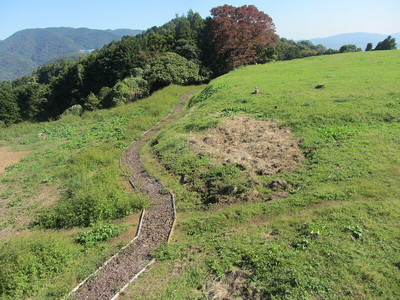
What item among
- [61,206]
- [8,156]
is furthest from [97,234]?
[8,156]

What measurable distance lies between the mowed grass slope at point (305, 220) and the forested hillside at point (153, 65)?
20529 mm

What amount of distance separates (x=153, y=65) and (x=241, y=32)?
13.2 metres

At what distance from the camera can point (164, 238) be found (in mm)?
9055

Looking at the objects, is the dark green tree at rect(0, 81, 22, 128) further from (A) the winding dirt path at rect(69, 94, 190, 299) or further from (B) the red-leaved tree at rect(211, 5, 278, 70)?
(A) the winding dirt path at rect(69, 94, 190, 299)

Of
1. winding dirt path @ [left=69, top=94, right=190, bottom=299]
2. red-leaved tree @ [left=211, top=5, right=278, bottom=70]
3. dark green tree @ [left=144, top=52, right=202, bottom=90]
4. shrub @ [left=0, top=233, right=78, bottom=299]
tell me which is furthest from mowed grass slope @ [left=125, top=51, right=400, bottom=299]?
red-leaved tree @ [left=211, top=5, right=278, bottom=70]

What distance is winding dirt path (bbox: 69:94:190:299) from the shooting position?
716 centimetres

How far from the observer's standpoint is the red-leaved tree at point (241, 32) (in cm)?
3984

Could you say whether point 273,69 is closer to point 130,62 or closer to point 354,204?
point 130,62

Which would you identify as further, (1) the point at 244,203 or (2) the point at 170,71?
(2) the point at 170,71

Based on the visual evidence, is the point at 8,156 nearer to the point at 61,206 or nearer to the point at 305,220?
the point at 61,206

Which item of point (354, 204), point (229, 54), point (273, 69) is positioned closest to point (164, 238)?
point (354, 204)

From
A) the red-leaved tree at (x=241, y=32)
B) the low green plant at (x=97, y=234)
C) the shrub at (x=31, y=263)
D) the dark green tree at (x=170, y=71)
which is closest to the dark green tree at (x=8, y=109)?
the dark green tree at (x=170, y=71)

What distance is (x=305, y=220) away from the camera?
8523mm


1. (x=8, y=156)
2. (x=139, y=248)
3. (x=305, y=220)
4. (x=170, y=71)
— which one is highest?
(x=170, y=71)
